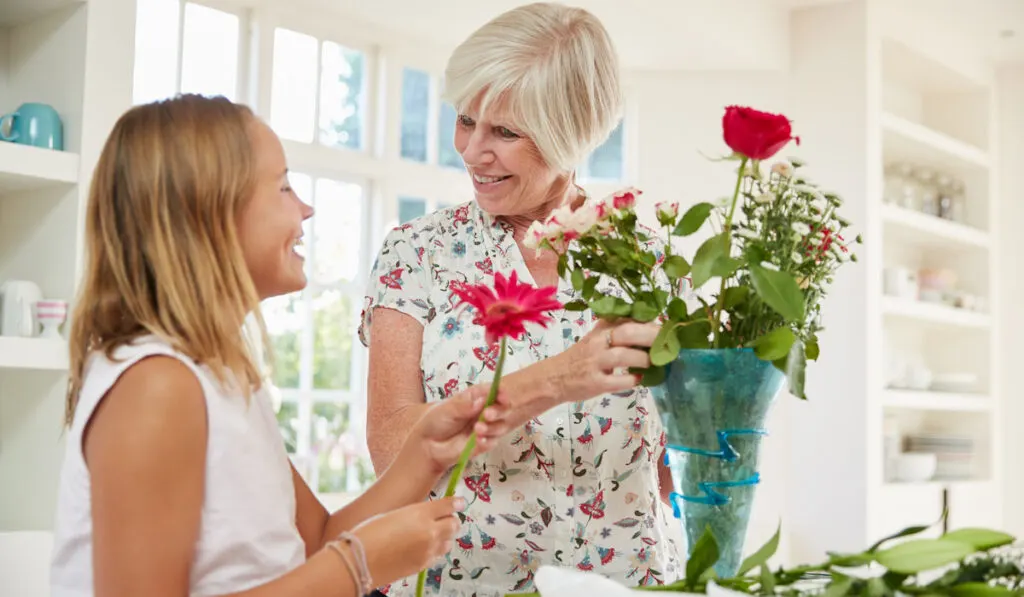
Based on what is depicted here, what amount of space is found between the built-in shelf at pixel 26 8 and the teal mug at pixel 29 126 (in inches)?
12.9

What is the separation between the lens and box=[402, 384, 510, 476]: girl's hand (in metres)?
1.20

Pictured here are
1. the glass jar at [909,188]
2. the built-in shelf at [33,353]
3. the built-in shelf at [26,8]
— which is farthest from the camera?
the glass jar at [909,188]

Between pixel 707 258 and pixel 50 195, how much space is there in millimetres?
2662

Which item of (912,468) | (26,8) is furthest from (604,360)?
(912,468)

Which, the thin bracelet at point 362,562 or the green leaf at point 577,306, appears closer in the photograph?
A: the thin bracelet at point 362,562

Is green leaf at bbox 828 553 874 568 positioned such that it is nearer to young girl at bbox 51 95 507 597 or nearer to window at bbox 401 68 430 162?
young girl at bbox 51 95 507 597

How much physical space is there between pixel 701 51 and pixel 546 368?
4133 mm

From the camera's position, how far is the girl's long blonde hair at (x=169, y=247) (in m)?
1.05

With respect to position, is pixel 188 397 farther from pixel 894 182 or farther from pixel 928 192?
pixel 928 192

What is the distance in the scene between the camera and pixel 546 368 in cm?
134

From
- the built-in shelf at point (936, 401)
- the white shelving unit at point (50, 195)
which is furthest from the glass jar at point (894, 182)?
the white shelving unit at point (50, 195)

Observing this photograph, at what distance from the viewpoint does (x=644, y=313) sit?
4.06 feet

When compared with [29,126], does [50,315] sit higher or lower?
lower

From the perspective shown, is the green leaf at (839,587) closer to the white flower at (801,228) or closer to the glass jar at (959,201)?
the white flower at (801,228)
